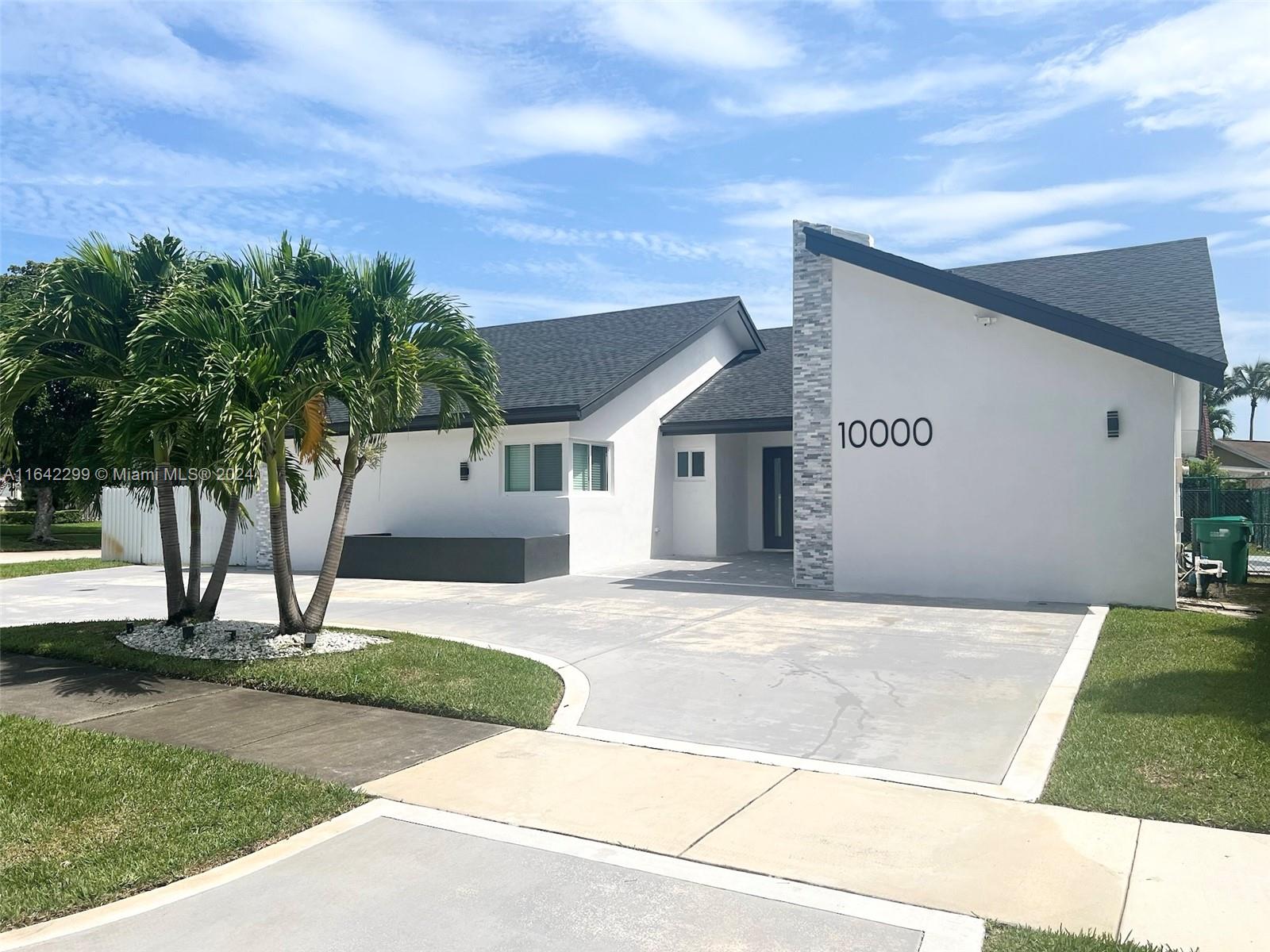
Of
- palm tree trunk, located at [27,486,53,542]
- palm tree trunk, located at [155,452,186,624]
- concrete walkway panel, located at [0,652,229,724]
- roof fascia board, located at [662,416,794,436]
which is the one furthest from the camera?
palm tree trunk, located at [27,486,53,542]

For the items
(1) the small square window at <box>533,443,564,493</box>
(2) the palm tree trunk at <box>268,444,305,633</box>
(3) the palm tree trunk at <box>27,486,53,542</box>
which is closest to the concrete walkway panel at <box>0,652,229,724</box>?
(2) the palm tree trunk at <box>268,444,305,633</box>

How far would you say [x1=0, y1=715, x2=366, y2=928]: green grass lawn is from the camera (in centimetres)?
448

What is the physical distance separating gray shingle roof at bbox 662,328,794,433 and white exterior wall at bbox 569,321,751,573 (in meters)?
0.45

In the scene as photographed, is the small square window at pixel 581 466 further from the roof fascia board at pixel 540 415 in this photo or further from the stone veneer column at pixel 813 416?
the stone veneer column at pixel 813 416

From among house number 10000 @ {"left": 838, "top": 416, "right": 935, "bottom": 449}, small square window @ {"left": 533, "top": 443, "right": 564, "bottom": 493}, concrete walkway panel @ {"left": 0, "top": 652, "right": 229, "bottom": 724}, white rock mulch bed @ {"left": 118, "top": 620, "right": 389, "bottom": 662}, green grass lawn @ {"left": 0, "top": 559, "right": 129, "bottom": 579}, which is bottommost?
green grass lawn @ {"left": 0, "top": 559, "right": 129, "bottom": 579}

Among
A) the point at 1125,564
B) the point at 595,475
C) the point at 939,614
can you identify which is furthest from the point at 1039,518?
the point at 595,475

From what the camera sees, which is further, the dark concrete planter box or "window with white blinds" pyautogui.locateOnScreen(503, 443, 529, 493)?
"window with white blinds" pyautogui.locateOnScreen(503, 443, 529, 493)

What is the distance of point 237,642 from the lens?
10086mm

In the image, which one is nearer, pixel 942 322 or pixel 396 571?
pixel 942 322

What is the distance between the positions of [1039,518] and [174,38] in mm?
12976

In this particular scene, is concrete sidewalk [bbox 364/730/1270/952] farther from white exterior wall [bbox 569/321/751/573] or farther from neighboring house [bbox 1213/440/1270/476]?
neighboring house [bbox 1213/440/1270/476]

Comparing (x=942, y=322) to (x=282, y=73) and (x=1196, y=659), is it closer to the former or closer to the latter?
(x=1196, y=659)

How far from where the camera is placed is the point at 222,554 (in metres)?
10.9

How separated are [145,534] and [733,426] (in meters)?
15.5
